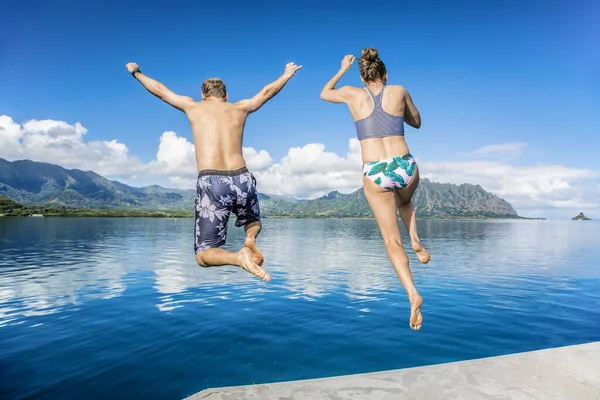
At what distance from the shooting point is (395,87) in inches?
242

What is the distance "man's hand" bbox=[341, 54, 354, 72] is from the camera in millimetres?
6375

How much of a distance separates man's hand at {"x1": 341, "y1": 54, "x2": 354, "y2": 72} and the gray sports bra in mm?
681

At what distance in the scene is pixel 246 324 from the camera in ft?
88.7

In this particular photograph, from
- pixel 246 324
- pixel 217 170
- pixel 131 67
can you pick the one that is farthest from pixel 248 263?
pixel 246 324

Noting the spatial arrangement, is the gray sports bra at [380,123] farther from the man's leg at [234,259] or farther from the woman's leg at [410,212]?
the man's leg at [234,259]

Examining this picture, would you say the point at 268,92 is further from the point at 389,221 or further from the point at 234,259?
the point at 389,221

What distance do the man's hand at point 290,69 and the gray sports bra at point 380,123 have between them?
2055 millimetres

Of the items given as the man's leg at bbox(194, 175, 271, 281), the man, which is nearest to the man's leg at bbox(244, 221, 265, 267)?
the man

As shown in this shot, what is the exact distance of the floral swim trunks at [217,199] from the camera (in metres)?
6.78

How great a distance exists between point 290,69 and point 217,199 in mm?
2801

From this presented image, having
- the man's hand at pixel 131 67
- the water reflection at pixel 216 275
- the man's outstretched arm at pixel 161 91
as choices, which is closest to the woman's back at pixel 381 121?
the man's outstretched arm at pixel 161 91

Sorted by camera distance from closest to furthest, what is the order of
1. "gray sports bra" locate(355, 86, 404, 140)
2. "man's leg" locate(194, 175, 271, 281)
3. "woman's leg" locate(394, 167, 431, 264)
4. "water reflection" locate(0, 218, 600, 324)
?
"gray sports bra" locate(355, 86, 404, 140) → "woman's leg" locate(394, 167, 431, 264) → "man's leg" locate(194, 175, 271, 281) → "water reflection" locate(0, 218, 600, 324)

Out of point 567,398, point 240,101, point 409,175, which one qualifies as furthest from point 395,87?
point 567,398

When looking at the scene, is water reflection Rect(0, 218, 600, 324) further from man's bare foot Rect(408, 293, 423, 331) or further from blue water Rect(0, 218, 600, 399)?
man's bare foot Rect(408, 293, 423, 331)
